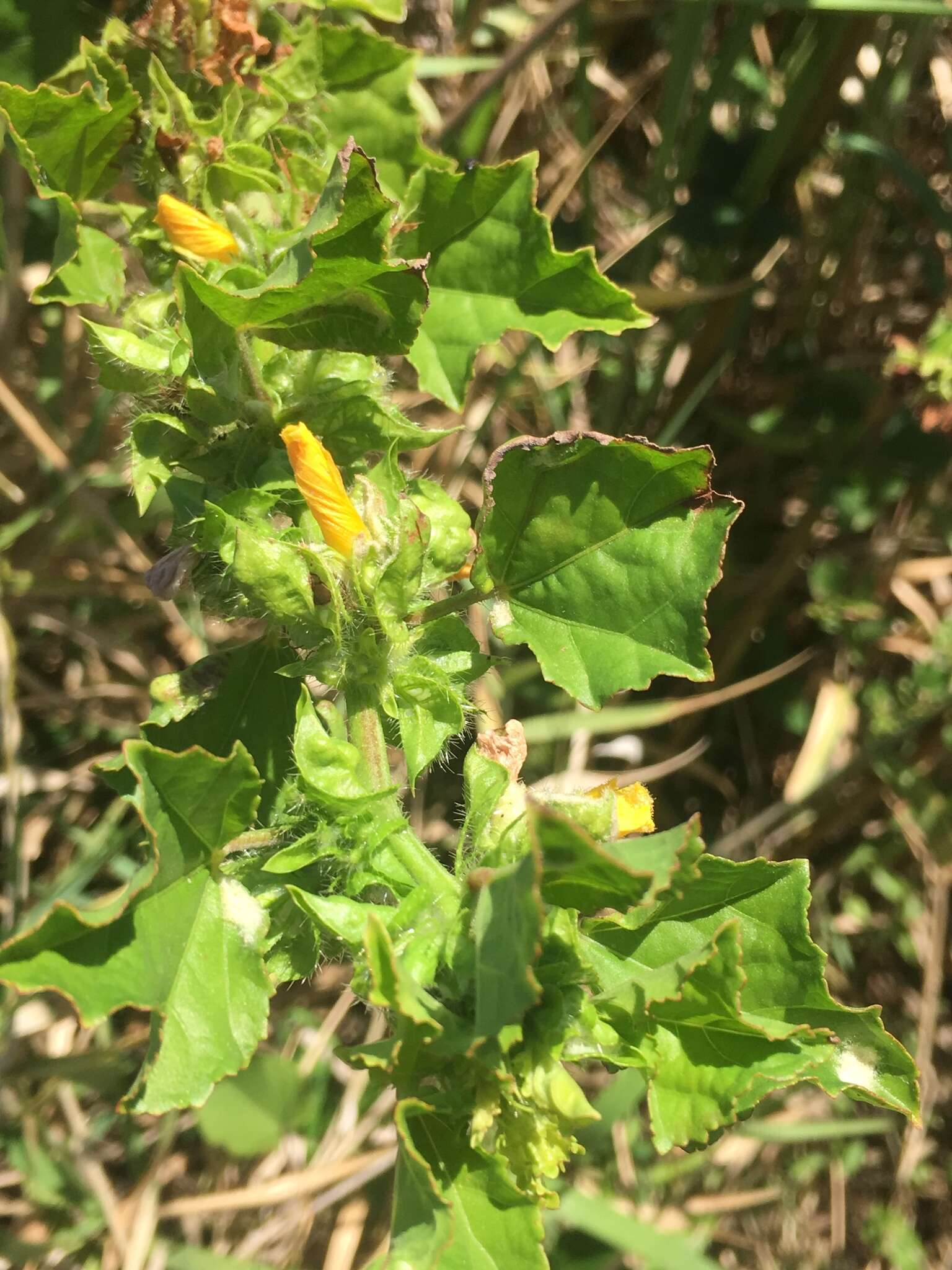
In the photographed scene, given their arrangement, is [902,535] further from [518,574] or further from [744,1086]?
[744,1086]

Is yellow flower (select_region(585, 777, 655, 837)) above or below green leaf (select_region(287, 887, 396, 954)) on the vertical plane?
above

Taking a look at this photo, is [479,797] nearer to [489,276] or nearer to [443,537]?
[443,537]

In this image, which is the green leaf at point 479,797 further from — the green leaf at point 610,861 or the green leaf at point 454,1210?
the green leaf at point 454,1210

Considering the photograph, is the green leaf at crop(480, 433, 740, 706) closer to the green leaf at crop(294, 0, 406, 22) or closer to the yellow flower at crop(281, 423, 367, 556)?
the yellow flower at crop(281, 423, 367, 556)

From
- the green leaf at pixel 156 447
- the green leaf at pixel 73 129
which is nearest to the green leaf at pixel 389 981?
the green leaf at pixel 156 447

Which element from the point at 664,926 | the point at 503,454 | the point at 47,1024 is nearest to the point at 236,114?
the point at 503,454

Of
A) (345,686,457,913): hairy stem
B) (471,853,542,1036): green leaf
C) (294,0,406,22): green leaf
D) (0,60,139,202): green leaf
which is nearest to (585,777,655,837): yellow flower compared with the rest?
(345,686,457,913): hairy stem
